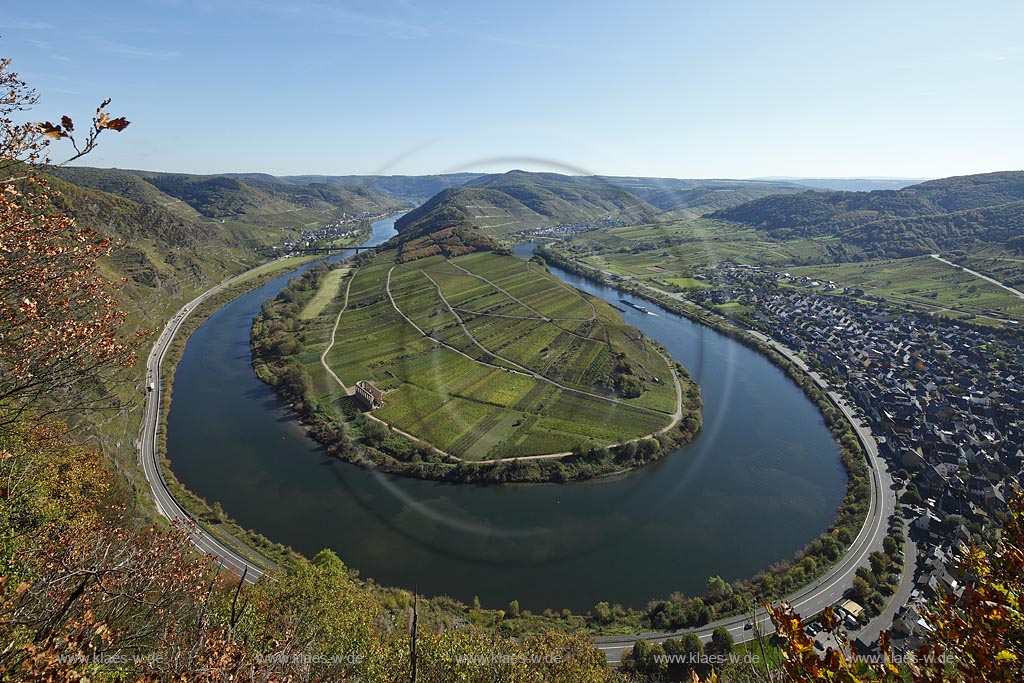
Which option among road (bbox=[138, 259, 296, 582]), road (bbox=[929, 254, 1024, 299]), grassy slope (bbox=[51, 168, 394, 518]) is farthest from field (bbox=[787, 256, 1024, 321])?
grassy slope (bbox=[51, 168, 394, 518])

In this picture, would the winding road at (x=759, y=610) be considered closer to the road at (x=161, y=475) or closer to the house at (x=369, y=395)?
the road at (x=161, y=475)

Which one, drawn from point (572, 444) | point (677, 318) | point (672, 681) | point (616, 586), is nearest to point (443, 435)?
point (572, 444)

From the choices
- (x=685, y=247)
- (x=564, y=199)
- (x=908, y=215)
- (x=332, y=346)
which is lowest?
(x=332, y=346)

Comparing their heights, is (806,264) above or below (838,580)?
above

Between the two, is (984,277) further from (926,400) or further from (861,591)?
(861,591)

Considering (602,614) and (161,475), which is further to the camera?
(161,475)

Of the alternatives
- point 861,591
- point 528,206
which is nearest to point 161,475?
point 861,591

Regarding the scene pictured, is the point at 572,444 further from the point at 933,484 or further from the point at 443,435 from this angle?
the point at 933,484
